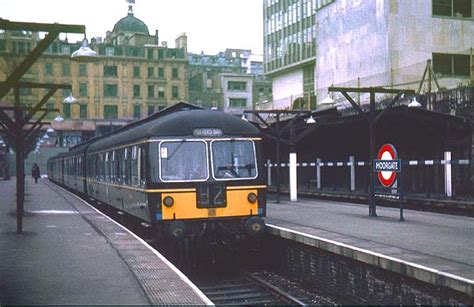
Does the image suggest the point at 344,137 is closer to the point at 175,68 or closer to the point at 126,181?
the point at 126,181

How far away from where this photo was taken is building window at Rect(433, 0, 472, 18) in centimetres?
4109

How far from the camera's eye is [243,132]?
14211mm

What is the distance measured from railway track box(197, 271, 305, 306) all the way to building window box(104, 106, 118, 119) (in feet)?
254

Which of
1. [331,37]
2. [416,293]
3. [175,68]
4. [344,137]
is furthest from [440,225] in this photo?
[175,68]

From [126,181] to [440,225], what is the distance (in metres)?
7.47

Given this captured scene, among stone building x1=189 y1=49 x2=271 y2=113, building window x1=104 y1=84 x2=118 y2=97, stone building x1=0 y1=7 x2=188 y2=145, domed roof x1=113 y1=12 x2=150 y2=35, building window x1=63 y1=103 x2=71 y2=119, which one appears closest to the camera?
building window x1=63 y1=103 x2=71 y2=119

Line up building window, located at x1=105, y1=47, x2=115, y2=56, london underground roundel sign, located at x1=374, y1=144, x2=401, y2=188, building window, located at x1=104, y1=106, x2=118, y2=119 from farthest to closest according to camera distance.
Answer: building window, located at x1=105, y1=47, x2=115, y2=56 < building window, located at x1=104, y1=106, x2=118, y2=119 < london underground roundel sign, located at x1=374, y1=144, x2=401, y2=188

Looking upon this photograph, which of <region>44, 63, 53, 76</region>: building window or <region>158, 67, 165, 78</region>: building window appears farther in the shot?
<region>158, 67, 165, 78</region>: building window

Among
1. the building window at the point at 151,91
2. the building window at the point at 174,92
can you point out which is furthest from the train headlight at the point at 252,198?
the building window at the point at 174,92

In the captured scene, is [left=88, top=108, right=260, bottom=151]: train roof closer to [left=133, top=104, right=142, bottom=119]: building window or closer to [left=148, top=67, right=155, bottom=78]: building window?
[left=133, top=104, right=142, bottom=119]: building window

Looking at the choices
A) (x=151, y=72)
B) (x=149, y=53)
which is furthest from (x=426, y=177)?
(x=149, y=53)

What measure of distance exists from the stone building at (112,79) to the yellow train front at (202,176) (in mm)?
71887

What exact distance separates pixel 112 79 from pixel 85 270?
8253 centimetres

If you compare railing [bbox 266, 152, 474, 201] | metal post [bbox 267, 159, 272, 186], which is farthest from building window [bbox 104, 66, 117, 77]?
railing [bbox 266, 152, 474, 201]
